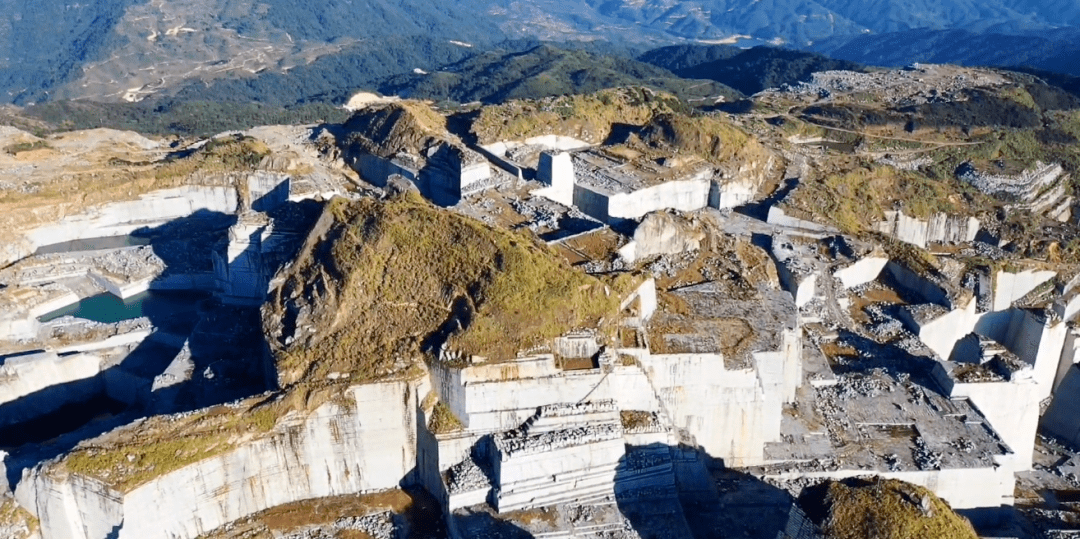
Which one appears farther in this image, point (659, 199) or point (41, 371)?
point (659, 199)

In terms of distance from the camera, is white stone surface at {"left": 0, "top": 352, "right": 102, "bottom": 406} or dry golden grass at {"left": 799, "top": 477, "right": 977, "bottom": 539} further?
white stone surface at {"left": 0, "top": 352, "right": 102, "bottom": 406}

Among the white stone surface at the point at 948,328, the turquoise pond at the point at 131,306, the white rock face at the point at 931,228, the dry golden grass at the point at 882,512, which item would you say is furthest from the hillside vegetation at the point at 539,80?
the dry golden grass at the point at 882,512

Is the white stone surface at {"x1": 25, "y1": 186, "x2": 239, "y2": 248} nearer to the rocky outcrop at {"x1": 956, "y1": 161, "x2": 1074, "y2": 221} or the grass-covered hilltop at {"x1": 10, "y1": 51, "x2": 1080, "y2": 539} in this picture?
the grass-covered hilltop at {"x1": 10, "y1": 51, "x2": 1080, "y2": 539}

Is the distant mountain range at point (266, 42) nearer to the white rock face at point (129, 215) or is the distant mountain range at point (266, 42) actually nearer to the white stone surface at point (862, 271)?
the white rock face at point (129, 215)

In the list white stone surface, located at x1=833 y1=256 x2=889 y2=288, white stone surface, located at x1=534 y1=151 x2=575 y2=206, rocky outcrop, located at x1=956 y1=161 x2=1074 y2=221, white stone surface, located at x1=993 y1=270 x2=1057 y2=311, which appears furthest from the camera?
rocky outcrop, located at x1=956 y1=161 x2=1074 y2=221

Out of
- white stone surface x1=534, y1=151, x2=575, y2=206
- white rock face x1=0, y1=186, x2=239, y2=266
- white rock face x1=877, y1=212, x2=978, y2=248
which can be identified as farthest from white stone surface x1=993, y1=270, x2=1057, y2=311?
white rock face x1=0, y1=186, x2=239, y2=266

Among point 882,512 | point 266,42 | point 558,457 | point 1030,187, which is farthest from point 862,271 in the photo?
point 266,42

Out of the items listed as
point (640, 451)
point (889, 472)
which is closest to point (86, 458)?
point (640, 451)

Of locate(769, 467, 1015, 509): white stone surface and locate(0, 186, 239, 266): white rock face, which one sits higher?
locate(0, 186, 239, 266): white rock face

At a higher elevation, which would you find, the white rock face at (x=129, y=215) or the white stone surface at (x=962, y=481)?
the white rock face at (x=129, y=215)

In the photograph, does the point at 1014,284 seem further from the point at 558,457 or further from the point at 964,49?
the point at 964,49
